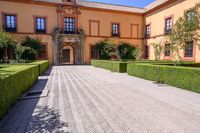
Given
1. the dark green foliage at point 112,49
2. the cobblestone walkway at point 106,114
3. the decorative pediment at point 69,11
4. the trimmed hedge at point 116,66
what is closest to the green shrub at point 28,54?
A: the decorative pediment at point 69,11

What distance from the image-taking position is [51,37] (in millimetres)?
24656

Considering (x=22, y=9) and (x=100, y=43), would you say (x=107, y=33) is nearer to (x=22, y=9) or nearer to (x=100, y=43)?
(x=100, y=43)

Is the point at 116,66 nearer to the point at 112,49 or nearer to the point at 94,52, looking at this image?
the point at 112,49

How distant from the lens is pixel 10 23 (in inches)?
898

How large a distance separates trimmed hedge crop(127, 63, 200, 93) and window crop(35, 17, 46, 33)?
57.4ft

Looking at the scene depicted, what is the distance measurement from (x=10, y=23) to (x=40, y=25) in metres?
3.81

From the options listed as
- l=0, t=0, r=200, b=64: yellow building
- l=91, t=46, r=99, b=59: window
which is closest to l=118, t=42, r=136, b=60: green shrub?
l=0, t=0, r=200, b=64: yellow building

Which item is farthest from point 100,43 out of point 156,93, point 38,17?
point 156,93

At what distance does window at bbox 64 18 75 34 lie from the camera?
25500 millimetres

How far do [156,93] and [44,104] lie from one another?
14.8ft

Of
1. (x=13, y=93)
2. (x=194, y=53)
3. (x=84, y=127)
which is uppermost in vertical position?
(x=194, y=53)

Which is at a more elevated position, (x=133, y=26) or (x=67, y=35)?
(x=133, y=26)

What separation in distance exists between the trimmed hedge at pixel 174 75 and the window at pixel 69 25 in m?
16.6

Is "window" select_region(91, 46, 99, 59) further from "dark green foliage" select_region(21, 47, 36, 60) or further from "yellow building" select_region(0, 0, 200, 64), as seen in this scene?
"dark green foliage" select_region(21, 47, 36, 60)
